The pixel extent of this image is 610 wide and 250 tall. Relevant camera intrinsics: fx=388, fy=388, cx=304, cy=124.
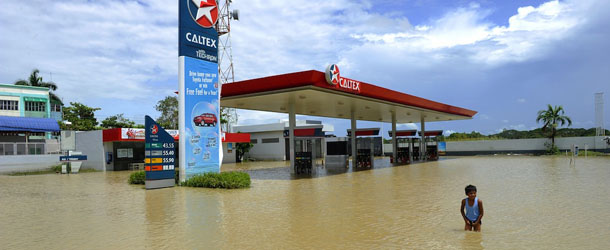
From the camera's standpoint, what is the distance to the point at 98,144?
28.9m

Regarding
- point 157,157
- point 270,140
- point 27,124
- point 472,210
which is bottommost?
point 472,210

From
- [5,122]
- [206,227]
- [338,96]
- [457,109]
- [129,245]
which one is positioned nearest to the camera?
[129,245]

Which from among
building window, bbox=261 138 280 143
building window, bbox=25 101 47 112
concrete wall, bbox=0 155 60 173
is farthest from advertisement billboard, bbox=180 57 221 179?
building window, bbox=25 101 47 112

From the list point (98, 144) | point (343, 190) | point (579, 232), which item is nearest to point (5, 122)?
point (98, 144)

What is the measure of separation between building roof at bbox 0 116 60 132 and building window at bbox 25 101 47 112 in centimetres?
379

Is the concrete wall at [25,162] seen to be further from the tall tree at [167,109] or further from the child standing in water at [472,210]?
the child standing in water at [472,210]

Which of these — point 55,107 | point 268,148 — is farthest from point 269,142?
point 55,107

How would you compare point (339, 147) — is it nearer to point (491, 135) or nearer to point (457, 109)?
point (457, 109)

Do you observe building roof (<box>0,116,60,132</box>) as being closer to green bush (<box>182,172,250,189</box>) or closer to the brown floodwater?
the brown floodwater

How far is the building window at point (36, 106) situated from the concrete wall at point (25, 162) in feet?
43.4

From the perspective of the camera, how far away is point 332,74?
1670 cm

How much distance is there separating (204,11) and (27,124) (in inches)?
1272

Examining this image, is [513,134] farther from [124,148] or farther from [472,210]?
[472,210]

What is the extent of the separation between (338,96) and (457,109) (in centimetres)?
1737
